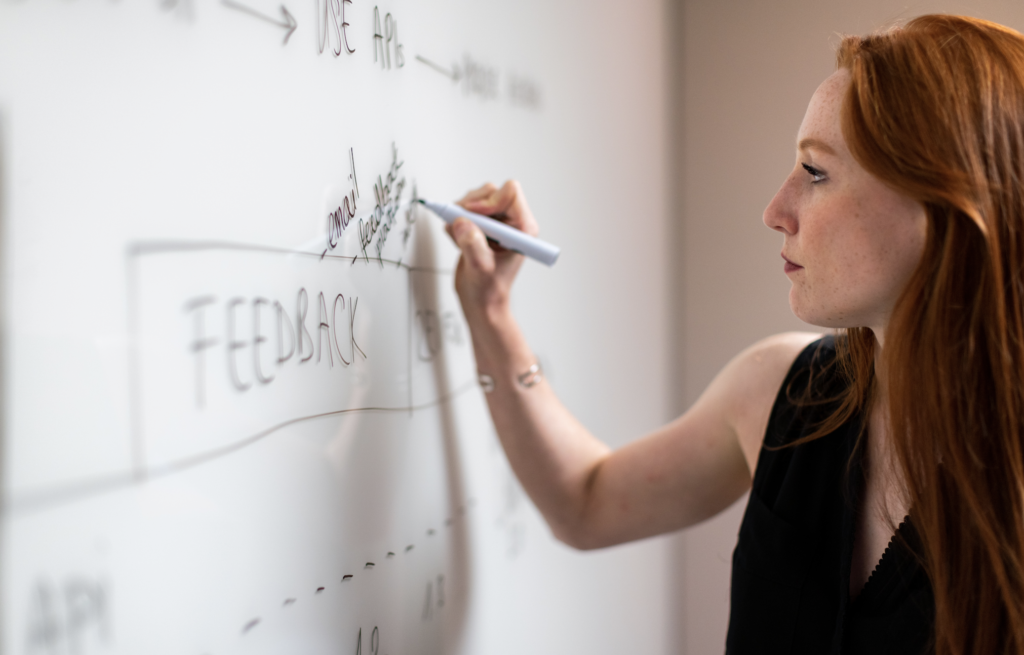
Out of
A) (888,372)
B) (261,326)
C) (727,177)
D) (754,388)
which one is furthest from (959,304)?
(727,177)

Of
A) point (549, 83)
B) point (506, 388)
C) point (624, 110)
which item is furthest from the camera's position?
point (624, 110)

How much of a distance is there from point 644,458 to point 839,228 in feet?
0.98

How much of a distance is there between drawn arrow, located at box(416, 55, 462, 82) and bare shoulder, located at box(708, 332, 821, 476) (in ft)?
1.27

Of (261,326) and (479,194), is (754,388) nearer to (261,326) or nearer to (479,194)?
(479,194)

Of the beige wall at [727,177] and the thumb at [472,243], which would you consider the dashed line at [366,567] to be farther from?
the beige wall at [727,177]

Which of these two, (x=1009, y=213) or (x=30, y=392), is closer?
(x=30, y=392)

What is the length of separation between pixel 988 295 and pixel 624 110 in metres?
0.56

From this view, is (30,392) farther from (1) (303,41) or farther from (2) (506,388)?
(2) (506,388)

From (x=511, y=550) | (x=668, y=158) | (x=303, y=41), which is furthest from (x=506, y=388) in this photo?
(x=668, y=158)

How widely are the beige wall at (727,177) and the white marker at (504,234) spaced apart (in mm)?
702

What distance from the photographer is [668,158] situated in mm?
1134

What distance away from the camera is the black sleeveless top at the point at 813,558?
549mm

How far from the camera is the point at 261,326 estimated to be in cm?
39

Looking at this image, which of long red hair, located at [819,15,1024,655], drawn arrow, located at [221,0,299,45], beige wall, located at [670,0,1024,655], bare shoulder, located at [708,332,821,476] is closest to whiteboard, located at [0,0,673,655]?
drawn arrow, located at [221,0,299,45]
